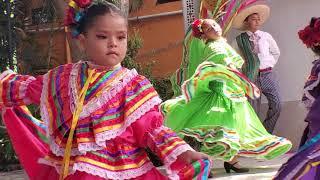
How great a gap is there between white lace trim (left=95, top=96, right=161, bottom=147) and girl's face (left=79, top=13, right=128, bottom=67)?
276 millimetres

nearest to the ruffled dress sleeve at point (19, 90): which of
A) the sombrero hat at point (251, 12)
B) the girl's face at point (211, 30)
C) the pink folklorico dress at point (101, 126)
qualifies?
the pink folklorico dress at point (101, 126)

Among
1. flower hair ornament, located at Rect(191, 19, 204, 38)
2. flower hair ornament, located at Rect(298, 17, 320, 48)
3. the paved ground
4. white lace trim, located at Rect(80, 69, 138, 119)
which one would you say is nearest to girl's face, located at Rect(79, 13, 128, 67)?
white lace trim, located at Rect(80, 69, 138, 119)

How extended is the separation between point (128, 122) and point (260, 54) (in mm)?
5990

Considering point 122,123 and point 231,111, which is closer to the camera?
point 122,123

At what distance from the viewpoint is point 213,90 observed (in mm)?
6453

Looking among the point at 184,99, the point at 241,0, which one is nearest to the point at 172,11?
the point at 241,0

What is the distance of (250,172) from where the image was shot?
6875 millimetres

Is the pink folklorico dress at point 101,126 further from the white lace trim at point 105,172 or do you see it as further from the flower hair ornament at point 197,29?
the flower hair ornament at point 197,29

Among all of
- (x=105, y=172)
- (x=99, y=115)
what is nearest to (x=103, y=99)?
(x=99, y=115)

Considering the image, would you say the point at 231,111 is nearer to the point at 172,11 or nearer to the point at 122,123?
the point at 122,123

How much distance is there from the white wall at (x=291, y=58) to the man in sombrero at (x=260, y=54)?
51 cm

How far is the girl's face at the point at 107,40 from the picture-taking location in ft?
10.5

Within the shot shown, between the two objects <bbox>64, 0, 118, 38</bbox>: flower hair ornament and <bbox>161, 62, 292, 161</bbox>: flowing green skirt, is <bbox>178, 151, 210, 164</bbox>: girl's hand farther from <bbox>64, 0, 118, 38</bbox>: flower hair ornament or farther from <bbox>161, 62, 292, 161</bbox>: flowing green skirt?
<bbox>161, 62, 292, 161</bbox>: flowing green skirt

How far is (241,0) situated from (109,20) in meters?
5.73
